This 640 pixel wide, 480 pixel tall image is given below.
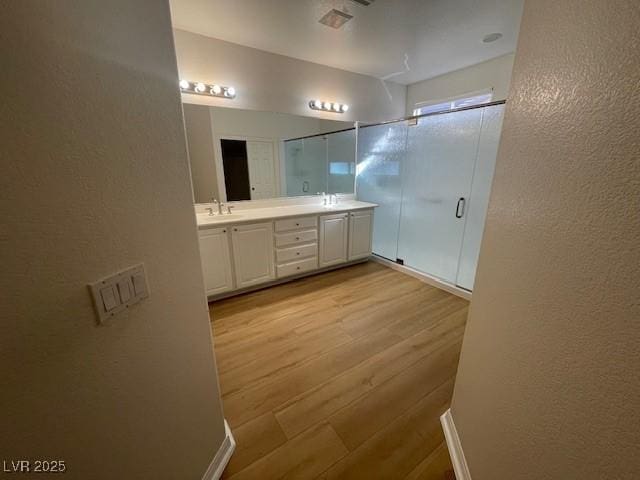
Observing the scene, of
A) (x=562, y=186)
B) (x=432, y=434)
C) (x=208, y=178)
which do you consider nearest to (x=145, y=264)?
(x=562, y=186)

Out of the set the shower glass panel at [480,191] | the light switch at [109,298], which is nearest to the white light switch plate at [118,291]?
the light switch at [109,298]

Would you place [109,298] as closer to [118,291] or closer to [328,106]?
[118,291]

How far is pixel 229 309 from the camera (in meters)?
2.48

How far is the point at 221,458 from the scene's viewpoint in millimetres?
1165

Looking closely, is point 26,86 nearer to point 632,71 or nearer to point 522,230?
point 632,71

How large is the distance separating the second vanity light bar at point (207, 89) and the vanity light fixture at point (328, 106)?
971 mm

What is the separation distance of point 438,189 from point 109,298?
10.1 ft

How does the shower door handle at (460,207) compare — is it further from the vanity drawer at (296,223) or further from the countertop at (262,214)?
the vanity drawer at (296,223)

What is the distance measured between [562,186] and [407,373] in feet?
4.93

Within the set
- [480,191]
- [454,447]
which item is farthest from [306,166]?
[454,447]

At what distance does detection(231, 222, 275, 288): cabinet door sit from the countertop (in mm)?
79

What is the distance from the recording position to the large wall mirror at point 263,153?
2.60m

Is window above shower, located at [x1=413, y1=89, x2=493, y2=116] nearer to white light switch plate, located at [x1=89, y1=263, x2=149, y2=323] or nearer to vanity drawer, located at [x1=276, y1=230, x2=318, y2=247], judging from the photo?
vanity drawer, located at [x1=276, y1=230, x2=318, y2=247]

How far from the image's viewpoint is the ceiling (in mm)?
1921
